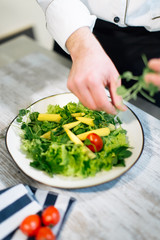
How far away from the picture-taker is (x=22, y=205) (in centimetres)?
72

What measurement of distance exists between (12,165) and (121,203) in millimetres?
408

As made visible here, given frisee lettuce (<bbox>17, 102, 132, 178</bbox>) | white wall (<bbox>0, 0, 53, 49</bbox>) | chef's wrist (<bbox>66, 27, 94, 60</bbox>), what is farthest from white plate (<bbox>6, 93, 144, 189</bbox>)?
white wall (<bbox>0, 0, 53, 49</bbox>)

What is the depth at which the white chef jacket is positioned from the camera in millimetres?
955

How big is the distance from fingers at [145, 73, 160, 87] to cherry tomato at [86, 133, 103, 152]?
1.00 ft

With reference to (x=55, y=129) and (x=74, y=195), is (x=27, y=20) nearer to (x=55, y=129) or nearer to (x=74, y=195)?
(x=55, y=129)

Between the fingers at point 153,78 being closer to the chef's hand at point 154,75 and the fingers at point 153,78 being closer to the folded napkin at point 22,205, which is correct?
the chef's hand at point 154,75

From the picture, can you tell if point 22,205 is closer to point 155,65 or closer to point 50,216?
point 50,216

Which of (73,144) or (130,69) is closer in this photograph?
(73,144)

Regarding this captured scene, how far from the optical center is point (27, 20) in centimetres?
266

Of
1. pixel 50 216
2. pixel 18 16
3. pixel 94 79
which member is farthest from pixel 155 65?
pixel 18 16

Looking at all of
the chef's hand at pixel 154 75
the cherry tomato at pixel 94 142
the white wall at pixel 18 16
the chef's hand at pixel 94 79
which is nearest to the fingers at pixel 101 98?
the chef's hand at pixel 94 79

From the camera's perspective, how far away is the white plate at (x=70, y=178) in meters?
0.73

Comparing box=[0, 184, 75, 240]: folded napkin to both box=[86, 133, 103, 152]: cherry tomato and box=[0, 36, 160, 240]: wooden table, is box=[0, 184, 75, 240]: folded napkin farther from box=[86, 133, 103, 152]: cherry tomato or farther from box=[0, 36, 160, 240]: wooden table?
box=[86, 133, 103, 152]: cherry tomato

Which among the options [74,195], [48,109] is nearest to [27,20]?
[48,109]
